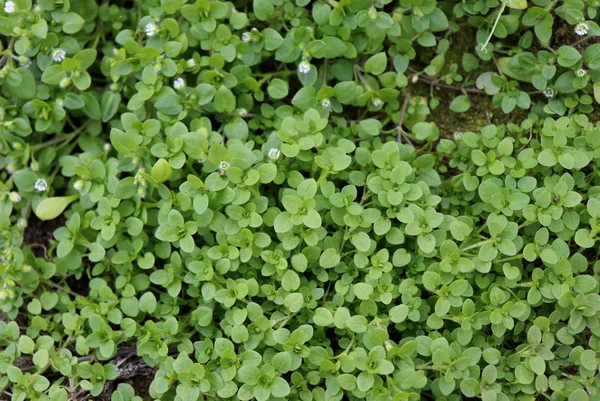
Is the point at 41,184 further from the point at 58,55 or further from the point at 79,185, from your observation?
the point at 58,55

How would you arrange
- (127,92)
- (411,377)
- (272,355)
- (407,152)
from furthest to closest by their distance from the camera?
(127,92), (407,152), (272,355), (411,377)

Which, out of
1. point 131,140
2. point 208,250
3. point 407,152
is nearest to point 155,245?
point 208,250

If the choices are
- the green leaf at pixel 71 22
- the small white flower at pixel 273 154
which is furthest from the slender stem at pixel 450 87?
the green leaf at pixel 71 22

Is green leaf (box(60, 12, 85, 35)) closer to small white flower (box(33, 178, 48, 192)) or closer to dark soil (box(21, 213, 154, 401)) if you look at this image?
small white flower (box(33, 178, 48, 192))

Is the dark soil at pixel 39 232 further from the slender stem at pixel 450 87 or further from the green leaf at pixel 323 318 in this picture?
the slender stem at pixel 450 87

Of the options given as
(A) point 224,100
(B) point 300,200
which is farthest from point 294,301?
(A) point 224,100

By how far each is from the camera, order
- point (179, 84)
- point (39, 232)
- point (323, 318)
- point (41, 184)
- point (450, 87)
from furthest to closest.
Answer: point (39, 232) → point (450, 87) → point (41, 184) → point (179, 84) → point (323, 318)

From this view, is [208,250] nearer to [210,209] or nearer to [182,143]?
[210,209]
